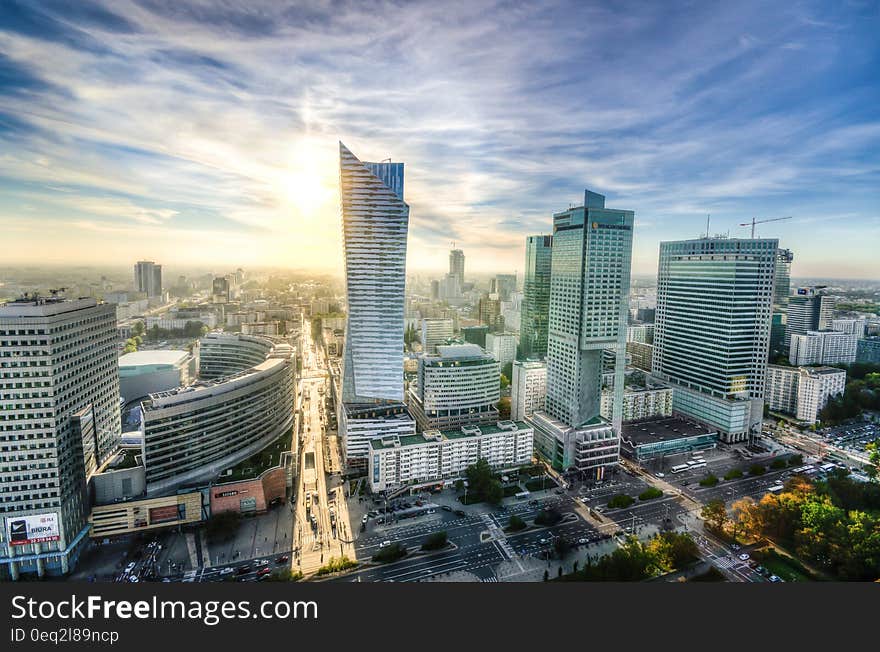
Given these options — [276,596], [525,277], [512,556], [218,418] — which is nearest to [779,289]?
[525,277]

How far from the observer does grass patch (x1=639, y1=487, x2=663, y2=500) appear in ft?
33.1

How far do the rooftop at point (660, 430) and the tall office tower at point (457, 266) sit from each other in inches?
772

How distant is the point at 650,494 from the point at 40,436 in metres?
11.4

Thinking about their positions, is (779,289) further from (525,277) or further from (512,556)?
(512,556)

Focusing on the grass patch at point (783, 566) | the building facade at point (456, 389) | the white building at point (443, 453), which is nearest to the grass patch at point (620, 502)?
the grass patch at point (783, 566)

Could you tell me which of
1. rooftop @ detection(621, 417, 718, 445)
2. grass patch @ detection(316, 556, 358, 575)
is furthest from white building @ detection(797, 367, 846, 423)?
grass patch @ detection(316, 556, 358, 575)

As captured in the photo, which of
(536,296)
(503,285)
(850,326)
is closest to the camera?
(850,326)

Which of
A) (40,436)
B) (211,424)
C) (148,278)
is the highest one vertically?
(148,278)

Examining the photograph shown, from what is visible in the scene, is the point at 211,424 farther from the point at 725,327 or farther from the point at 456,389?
the point at 725,327

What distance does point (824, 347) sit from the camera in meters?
→ 19.5

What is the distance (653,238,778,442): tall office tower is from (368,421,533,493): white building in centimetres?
656

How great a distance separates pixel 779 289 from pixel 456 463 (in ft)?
76.4

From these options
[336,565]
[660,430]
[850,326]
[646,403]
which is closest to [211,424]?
[336,565]

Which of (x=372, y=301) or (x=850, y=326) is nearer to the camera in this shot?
(x=372, y=301)
